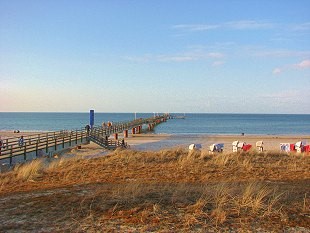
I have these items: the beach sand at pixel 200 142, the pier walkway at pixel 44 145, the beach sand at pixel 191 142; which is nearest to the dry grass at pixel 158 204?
the pier walkway at pixel 44 145

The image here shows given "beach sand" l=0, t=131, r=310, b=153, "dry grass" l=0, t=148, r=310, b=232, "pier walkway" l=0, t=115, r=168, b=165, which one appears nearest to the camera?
"dry grass" l=0, t=148, r=310, b=232

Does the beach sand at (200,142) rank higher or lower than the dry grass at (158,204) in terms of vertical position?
lower

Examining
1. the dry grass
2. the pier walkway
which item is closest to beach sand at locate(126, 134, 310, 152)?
the pier walkway

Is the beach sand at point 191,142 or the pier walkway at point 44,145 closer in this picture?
the pier walkway at point 44,145

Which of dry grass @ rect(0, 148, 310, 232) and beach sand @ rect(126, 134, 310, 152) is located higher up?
dry grass @ rect(0, 148, 310, 232)

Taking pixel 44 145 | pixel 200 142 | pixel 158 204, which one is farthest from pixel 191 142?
pixel 158 204

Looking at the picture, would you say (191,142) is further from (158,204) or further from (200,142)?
(158,204)

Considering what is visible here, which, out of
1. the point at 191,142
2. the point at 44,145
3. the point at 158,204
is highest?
the point at 158,204

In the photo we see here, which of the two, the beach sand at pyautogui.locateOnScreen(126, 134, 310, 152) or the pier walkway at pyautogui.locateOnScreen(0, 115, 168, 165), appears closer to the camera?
the pier walkway at pyautogui.locateOnScreen(0, 115, 168, 165)

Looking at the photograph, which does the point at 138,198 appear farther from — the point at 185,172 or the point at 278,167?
the point at 278,167

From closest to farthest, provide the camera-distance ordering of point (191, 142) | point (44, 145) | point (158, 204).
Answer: point (158, 204), point (44, 145), point (191, 142)

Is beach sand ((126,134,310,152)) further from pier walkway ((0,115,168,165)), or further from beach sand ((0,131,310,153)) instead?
pier walkway ((0,115,168,165))

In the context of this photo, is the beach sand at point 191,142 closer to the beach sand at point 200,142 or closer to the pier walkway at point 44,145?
the beach sand at point 200,142

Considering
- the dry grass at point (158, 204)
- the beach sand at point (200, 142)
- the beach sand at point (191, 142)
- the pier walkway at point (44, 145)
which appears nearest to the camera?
the dry grass at point (158, 204)
